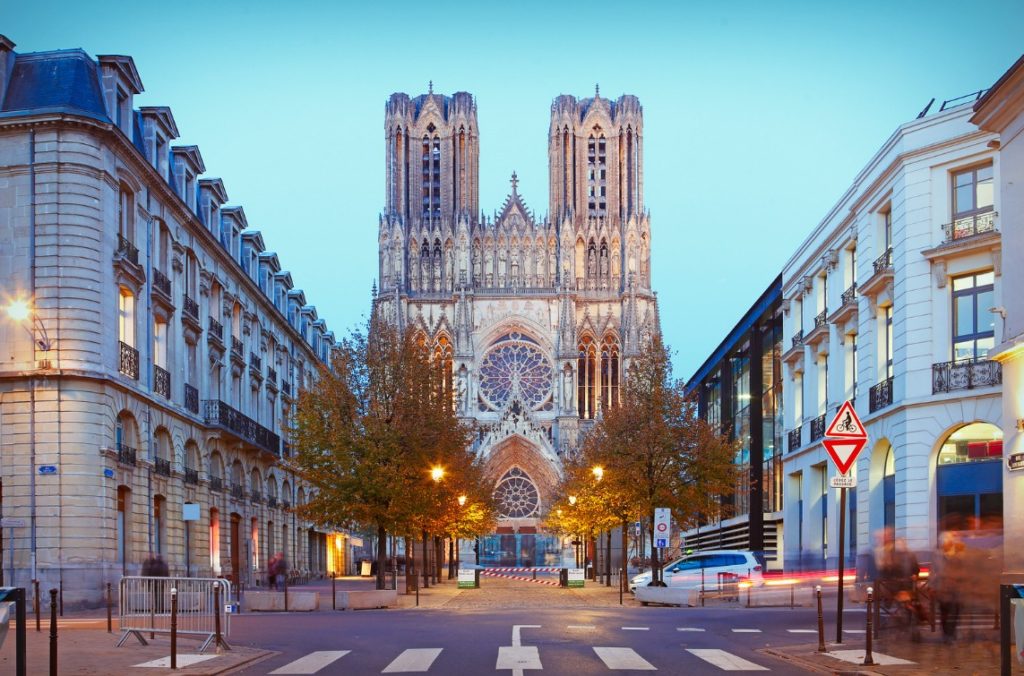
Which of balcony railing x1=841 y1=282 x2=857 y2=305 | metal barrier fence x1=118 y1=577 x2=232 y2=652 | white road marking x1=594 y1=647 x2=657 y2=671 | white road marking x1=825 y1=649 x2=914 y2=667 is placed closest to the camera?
white road marking x1=594 y1=647 x2=657 y2=671

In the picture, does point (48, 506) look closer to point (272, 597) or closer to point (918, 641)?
point (272, 597)

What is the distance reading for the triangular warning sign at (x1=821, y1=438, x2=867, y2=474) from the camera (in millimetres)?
19078

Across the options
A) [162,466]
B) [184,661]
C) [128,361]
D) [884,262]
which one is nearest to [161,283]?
[128,361]

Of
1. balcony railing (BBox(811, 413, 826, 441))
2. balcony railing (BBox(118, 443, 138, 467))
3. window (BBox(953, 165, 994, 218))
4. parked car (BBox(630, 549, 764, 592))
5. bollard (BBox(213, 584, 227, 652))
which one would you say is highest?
window (BBox(953, 165, 994, 218))

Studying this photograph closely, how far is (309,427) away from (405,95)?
224 ft

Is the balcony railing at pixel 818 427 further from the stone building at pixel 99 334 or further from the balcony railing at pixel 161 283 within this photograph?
the balcony railing at pixel 161 283

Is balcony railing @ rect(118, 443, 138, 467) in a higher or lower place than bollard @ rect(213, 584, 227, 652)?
higher

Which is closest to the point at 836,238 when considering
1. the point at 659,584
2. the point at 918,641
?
the point at 659,584

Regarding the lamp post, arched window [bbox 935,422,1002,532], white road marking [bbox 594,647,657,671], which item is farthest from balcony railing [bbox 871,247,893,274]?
the lamp post

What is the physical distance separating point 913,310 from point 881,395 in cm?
349

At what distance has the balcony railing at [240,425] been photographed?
45.8 meters

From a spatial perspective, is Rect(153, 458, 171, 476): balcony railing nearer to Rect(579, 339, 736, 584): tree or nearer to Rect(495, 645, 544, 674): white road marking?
Rect(579, 339, 736, 584): tree

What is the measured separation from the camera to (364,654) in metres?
18.6

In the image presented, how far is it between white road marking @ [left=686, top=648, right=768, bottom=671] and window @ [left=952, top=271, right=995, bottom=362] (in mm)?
14818
